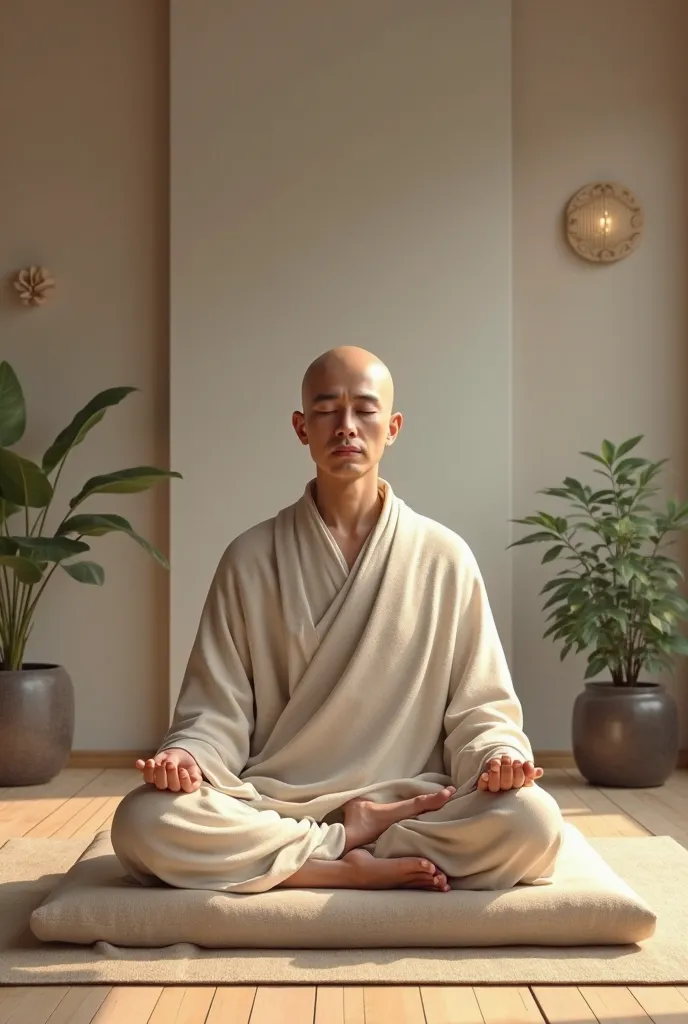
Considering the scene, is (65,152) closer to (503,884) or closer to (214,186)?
(214,186)

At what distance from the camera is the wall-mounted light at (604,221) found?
4.91 metres

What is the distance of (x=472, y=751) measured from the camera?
271cm

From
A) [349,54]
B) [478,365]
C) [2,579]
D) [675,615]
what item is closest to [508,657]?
[675,615]

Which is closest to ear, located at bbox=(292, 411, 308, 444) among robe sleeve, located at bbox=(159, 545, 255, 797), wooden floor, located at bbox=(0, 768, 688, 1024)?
robe sleeve, located at bbox=(159, 545, 255, 797)

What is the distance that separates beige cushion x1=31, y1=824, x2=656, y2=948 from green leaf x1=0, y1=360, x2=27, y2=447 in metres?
2.44

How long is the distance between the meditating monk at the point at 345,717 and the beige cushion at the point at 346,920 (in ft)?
0.27

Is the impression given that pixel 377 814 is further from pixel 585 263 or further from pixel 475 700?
pixel 585 263

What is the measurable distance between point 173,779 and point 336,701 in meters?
0.39

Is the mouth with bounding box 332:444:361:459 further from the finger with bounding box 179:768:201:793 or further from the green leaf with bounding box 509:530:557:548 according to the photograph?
the green leaf with bounding box 509:530:557:548

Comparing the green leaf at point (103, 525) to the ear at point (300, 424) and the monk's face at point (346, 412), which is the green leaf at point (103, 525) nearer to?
the ear at point (300, 424)

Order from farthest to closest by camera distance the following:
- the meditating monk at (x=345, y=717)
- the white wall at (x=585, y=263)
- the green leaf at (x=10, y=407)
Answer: the white wall at (x=585, y=263), the green leaf at (x=10, y=407), the meditating monk at (x=345, y=717)

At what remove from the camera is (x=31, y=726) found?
448 cm

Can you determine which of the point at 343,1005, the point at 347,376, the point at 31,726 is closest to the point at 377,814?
the point at 343,1005

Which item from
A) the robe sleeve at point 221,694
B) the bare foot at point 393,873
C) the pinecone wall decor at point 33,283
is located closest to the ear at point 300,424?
the robe sleeve at point 221,694
